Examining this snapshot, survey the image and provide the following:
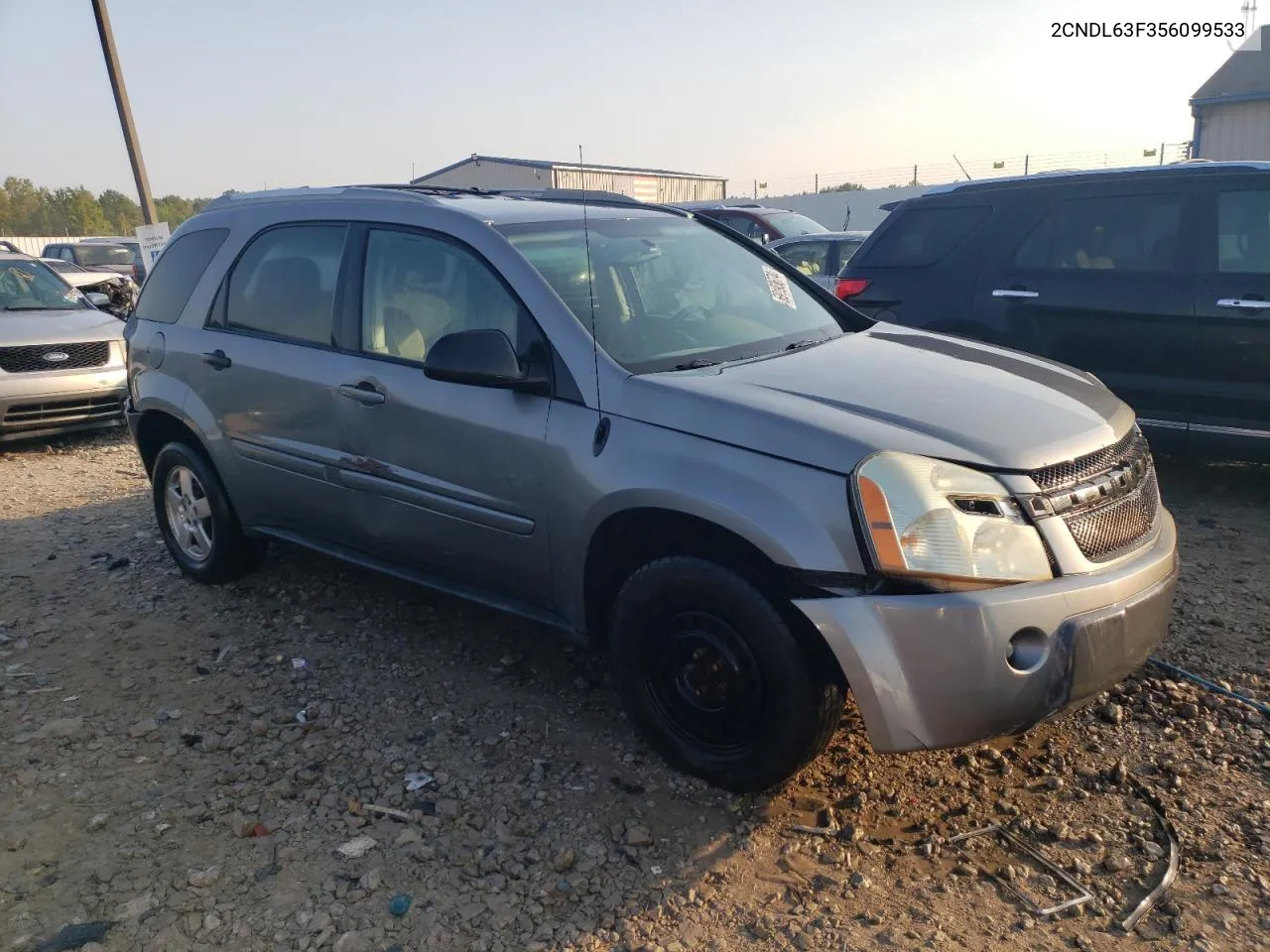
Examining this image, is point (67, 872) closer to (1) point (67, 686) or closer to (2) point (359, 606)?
(1) point (67, 686)

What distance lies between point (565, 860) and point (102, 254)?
73.0ft

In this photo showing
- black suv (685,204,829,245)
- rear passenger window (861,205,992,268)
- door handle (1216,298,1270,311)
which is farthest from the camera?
black suv (685,204,829,245)

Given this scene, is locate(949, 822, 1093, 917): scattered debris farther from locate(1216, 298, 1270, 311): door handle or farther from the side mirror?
locate(1216, 298, 1270, 311): door handle

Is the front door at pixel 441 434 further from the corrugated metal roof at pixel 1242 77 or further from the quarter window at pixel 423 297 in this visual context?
the corrugated metal roof at pixel 1242 77

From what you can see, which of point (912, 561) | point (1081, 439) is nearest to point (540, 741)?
point (912, 561)

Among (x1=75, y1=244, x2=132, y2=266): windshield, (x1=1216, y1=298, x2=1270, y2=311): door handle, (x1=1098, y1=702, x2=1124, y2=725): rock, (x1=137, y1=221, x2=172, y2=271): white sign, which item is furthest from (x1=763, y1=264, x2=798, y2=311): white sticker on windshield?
(x1=75, y1=244, x2=132, y2=266): windshield

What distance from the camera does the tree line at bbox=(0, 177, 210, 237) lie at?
63.6 m

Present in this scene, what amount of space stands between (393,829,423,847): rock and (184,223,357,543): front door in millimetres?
1445

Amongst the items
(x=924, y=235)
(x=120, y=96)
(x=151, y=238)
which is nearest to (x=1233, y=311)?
(x=924, y=235)

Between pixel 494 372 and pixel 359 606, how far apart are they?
6.24 feet

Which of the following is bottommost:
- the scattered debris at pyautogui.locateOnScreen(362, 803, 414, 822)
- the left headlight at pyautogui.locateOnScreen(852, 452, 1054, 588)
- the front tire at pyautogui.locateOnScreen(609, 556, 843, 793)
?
the scattered debris at pyautogui.locateOnScreen(362, 803, 414, 822)

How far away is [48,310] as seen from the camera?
884cm

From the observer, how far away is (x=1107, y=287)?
5.46 metres

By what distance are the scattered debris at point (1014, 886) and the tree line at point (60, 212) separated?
2685 inches
